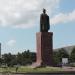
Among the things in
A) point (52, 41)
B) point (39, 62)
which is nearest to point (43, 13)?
point (52, 41)

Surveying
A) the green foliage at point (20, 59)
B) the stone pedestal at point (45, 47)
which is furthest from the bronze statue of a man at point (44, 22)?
the green foliage at point (20, 59)

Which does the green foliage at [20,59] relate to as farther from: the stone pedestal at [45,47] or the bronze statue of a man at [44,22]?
the stone pedestal at [45,47]

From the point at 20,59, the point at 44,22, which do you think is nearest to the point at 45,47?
the point at 44,22

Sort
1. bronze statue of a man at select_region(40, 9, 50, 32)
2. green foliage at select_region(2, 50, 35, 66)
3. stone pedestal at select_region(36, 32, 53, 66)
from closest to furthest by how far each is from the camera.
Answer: stone pedestal at select_region(36, 32, 53, 66) < bronze statue of a man at select_region(40, 9, 50, 32) < green foliage at select_region(2, 50, 35, 66)

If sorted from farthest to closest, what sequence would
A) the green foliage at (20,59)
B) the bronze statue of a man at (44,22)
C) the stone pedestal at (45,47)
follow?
the green foliage at (20,59) < the bronze statue of a man at (44,22) < the stone pedestal at (45,47)

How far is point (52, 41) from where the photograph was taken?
31875mm

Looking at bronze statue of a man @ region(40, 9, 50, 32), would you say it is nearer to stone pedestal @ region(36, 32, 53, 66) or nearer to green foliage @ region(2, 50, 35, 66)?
stone pedestal @ region(36, 32, 53, 66)

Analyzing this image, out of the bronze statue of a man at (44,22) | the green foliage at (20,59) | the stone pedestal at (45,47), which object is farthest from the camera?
the green foliage at (20,59)

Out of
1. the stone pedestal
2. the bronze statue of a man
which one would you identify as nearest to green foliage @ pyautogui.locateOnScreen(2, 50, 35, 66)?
the bronze statue of a man

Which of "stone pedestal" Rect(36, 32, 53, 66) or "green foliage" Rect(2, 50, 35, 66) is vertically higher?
"green foliage" Rect(2, 50, 35, 66)

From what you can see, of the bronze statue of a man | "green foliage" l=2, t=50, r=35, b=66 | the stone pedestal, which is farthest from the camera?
"green foliage" l=2, t=50, r=35, b=66

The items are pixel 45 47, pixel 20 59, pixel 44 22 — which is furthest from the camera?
pixel 20 59

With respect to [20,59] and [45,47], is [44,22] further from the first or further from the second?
[20,59]

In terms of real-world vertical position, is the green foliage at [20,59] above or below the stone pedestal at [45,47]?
above
